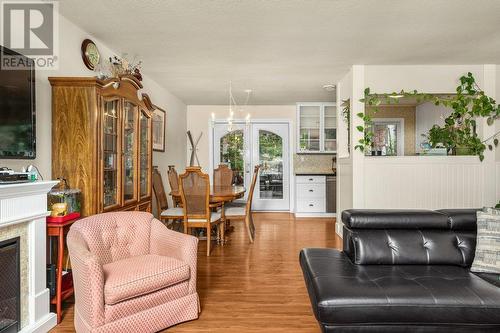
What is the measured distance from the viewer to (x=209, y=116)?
7.46m

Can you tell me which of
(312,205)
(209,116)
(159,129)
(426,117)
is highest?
(209,116)

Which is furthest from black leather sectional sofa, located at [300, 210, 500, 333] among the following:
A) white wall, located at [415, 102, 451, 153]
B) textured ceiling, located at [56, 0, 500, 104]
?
white wall, located at [415, 102, 451, 153]

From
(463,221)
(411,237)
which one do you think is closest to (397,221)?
(411,237)

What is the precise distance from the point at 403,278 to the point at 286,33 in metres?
2.34

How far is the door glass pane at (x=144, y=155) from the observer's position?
3.72 m

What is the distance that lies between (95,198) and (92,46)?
1.58 metres

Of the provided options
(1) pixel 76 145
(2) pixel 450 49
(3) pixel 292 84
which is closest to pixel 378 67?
(2) pixel 450 49

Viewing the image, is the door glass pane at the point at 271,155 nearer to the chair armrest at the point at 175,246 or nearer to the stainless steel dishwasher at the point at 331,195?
the stainless steel dishwasher at the point at 331,195

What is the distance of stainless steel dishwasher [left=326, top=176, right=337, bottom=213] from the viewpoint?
675 centimetres

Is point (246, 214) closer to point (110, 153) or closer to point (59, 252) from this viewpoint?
point (110, 153)

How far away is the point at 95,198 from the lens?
2.70m

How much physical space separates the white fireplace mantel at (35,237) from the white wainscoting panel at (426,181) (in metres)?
3.59

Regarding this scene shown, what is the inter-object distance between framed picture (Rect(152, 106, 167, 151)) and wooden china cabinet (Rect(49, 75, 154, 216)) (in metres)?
2.05

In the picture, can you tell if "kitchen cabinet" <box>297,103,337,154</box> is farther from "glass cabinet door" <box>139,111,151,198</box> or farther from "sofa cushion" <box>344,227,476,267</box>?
"sofa cushion" <box>344,227,476,267</box>
